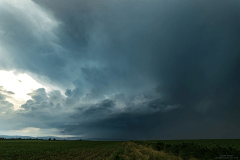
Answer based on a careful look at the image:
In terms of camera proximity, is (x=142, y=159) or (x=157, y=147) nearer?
(x=142, y=159)

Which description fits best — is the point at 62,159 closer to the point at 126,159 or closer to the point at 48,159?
the point at 48,159

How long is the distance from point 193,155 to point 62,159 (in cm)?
2589

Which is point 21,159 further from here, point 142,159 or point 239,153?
point 239,153

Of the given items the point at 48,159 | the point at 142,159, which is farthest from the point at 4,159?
the point at 142,159

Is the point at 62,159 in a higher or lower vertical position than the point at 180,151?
lower

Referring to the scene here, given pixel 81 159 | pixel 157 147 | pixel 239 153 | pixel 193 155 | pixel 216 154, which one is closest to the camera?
pixel 239 153

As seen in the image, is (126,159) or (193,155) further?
(193,155)

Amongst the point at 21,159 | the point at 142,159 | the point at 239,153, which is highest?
the point at 239,153

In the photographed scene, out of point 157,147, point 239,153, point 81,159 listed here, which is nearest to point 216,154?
point 239,153

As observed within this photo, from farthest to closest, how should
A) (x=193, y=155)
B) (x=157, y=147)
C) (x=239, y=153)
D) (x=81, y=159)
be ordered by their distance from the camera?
(x=157, y=147) → (x=81, y=159) → (x=193, y=155) → (x=239, y=153)

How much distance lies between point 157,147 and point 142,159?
18.6 meters

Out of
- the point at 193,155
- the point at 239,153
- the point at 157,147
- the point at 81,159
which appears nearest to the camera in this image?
the point at 239,153

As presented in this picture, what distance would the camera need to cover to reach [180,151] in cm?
2289

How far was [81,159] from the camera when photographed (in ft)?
72.3
